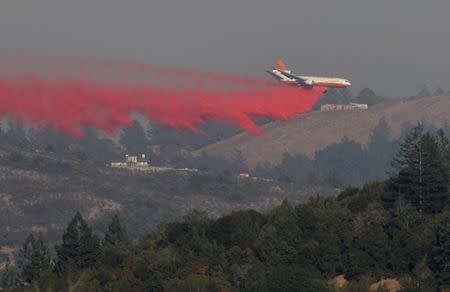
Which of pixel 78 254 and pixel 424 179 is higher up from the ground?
pixel 424 179

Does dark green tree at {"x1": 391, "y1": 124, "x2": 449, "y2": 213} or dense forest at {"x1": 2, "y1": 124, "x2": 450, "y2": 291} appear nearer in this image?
dense forest at {"x1": 2, "y1": 124, "x2": 450, "y2": 291}

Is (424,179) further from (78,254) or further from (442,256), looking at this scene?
(78,254)

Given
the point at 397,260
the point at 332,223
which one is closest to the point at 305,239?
the point at 332,223

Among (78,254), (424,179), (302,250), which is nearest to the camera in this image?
(302,250)

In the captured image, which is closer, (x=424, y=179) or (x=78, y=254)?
(x=424, y=179)

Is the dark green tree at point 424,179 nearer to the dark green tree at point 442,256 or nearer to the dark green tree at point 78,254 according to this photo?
the dark green tree at point 442,256

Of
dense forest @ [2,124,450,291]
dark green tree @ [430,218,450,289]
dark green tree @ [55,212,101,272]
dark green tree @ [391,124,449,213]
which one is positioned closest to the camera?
dark green tree @ [430,218,450,289]

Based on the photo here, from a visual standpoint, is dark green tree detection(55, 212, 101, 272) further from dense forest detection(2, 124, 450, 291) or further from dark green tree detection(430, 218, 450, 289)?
dark green tree detection(430, 218, 450, 289)

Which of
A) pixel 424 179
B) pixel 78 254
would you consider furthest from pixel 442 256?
pixel 78 254

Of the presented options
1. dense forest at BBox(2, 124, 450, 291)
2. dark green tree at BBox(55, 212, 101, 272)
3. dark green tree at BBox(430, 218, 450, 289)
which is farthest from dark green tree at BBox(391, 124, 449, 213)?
dark green tree at BBox(55, 212, 101, 272)
